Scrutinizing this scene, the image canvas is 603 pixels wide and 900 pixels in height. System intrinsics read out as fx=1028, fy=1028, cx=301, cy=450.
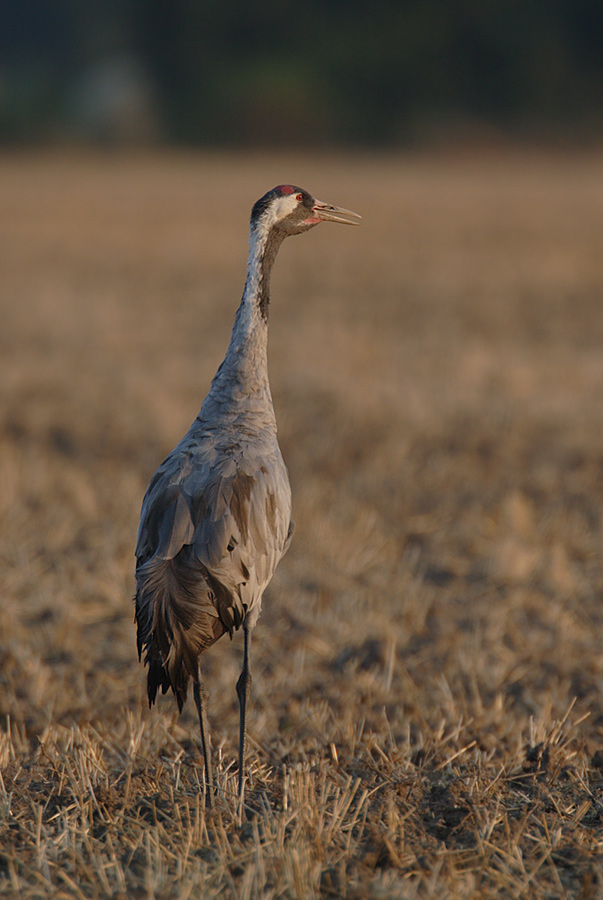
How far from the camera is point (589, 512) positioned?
6586 millimetres

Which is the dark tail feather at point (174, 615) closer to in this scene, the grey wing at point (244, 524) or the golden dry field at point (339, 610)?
the grey wing at point (244, 524)

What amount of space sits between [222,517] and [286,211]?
1084 millimetres

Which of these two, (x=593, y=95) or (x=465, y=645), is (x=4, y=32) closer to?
(x=593, y=95)

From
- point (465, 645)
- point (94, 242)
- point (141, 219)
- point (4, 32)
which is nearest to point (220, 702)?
point (465, 645)

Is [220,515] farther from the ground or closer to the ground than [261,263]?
closer to the ground

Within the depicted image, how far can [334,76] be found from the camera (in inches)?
2175

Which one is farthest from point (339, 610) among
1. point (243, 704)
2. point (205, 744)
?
point (205, 744)

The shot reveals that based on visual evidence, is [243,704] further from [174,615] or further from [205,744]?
[174,615]

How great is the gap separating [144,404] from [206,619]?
5.05m

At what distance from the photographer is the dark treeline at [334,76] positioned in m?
51.4

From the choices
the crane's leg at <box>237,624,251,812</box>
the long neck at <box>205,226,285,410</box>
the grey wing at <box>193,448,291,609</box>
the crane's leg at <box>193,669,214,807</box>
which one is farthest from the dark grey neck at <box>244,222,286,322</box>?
the crane's leg at <box>193,669,214,807</box>

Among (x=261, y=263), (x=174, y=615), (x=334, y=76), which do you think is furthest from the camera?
(x=334, y=76)

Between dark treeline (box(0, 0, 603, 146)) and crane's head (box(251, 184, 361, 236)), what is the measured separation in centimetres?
4990

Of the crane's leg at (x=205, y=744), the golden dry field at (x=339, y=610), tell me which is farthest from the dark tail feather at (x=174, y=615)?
the golden dry field at (x=339, y=610)
